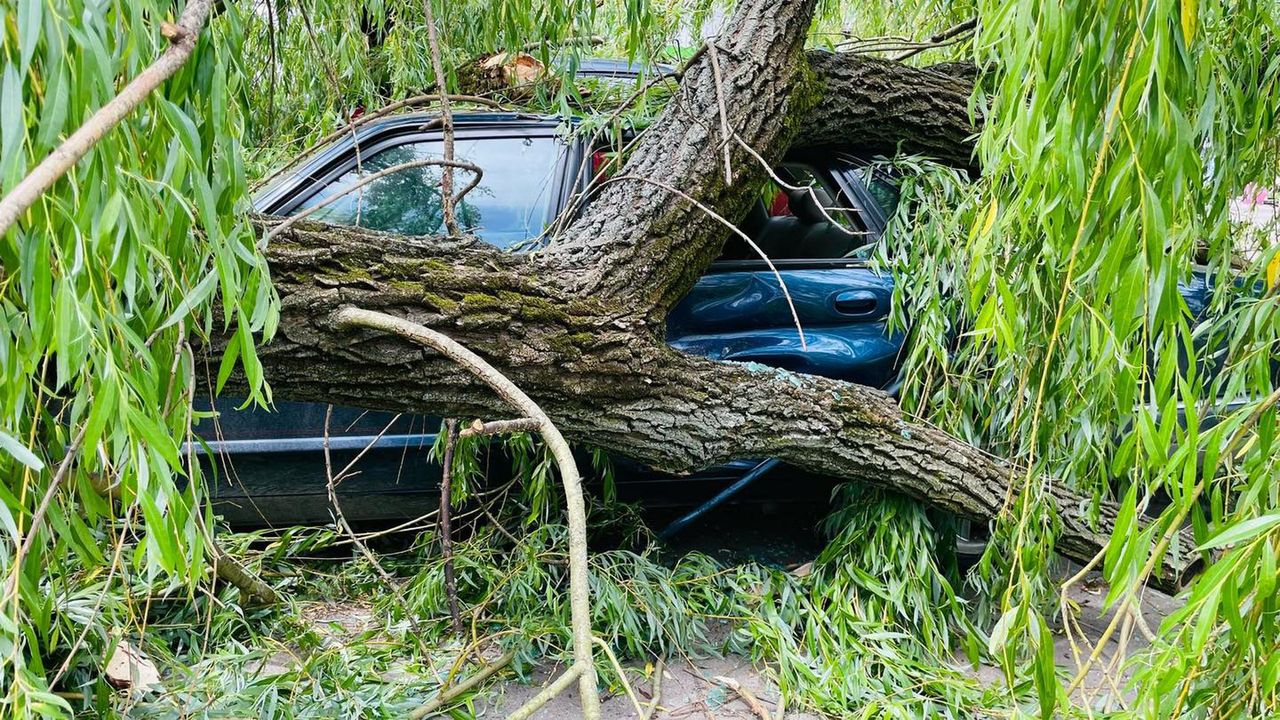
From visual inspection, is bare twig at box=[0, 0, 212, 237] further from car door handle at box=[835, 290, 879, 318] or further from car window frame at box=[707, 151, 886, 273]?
car door handle at box=[835, 290, 879, 318]

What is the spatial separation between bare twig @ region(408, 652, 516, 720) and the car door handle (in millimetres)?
1658

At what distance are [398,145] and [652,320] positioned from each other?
130 centimetres

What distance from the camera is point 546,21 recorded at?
10.9 ft

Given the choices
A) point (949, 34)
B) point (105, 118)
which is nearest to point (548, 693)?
point (105, 118)

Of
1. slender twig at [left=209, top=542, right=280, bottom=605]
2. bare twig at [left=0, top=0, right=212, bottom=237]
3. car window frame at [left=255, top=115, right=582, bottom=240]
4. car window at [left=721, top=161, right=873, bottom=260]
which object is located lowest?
slender twig at [left=209, top=542, right=280, bottom=605]

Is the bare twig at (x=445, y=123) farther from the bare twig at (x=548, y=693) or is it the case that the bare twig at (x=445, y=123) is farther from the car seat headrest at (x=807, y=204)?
the bare twig at (x=548, y=693)

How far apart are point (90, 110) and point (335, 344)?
112cm

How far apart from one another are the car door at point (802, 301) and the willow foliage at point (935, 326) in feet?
1.22

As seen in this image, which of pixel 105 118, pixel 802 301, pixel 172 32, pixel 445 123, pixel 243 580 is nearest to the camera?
pixel 105 118

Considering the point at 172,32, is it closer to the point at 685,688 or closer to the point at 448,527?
the point at 448,527

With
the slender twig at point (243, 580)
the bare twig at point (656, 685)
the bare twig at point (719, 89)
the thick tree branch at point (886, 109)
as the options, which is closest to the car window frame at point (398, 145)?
the bare twig at point (719, 89)

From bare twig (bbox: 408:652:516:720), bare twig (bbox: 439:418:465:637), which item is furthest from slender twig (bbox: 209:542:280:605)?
bare twig (bbox: 408:652:516:720)

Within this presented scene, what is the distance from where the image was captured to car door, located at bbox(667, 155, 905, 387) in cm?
354

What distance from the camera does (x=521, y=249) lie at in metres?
3.46
